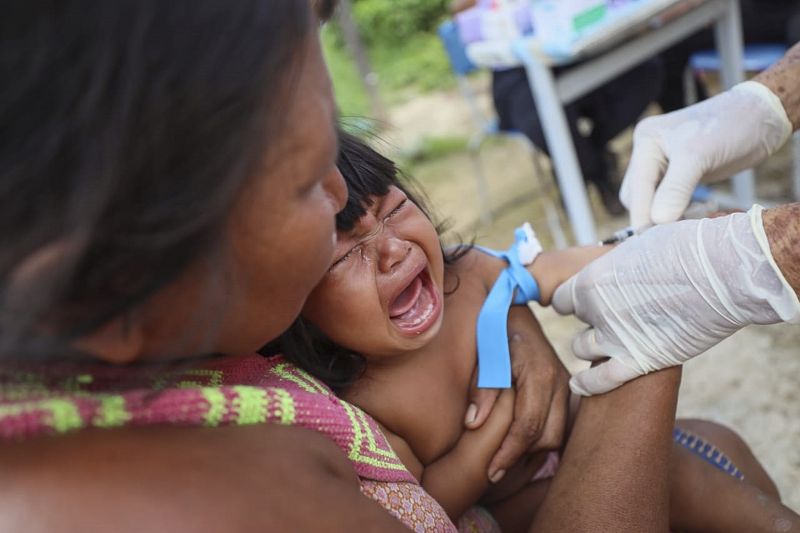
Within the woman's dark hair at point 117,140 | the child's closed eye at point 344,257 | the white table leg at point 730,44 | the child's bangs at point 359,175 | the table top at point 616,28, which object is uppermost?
the woman's dark hair at point 117,140

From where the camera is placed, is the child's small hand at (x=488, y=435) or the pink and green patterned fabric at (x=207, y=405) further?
the child's small hand at (x=488, y=435)

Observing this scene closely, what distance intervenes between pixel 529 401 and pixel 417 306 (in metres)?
0.26

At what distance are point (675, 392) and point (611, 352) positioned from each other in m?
0.12

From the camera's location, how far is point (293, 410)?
747 mm

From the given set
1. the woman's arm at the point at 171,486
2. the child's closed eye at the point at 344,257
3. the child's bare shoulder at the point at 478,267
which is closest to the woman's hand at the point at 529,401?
the child's bare shoulder at the point at 478,267

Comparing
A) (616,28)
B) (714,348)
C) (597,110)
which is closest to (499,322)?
(714,348)

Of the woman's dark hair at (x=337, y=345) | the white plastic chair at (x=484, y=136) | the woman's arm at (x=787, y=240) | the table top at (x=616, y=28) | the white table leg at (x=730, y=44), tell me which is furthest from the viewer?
the white plastic chair at (x=484, y=136)

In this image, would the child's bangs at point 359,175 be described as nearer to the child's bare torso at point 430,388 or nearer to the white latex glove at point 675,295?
the child's bare torso at point 430,388

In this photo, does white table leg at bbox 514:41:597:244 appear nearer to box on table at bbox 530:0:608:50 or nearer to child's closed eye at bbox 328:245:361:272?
box on table at bbox 530:0:608:50

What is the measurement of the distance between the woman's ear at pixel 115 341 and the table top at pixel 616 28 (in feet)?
6.82

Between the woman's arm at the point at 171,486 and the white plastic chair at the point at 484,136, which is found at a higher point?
the woman's arm at the point at 171,486

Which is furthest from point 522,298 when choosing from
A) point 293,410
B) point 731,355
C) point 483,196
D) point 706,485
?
point 483,196

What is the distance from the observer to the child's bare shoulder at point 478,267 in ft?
4.33

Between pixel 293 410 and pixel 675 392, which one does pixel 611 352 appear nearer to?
pixel 675 392
